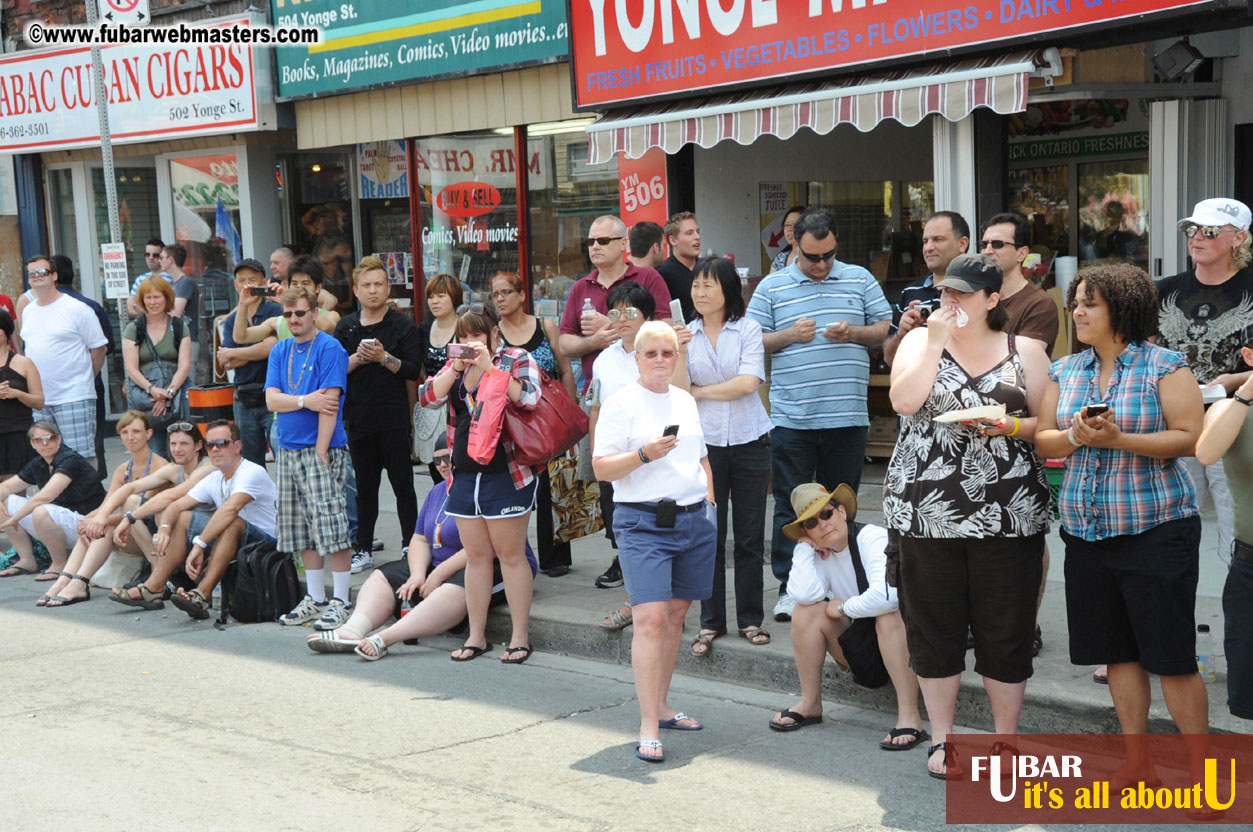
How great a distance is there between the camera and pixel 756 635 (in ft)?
21.5

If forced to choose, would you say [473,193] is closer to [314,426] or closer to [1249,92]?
[314,426]

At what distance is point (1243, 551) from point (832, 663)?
6.95 ft

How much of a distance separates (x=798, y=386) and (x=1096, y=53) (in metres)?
3.10

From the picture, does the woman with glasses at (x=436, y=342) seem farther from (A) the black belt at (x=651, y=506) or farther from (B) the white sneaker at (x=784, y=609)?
(A) the black belt at (x=651, y=506)

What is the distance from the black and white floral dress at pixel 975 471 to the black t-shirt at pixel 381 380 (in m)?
4.43

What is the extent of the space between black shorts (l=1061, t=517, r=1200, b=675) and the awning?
12.0 ft

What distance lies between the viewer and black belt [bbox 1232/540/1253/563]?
4.40 metres

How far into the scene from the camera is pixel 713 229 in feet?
34.9

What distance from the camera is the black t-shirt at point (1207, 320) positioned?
5.45 meters

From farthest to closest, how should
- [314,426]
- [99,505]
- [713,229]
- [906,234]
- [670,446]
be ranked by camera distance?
1. [906,234]
2. [713,229]
3. [99,505]
4. [314,426]
5. [670,446]

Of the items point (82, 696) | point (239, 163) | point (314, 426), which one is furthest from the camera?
point (239, 163)

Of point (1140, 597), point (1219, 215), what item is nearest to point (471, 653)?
point (1140, 597)

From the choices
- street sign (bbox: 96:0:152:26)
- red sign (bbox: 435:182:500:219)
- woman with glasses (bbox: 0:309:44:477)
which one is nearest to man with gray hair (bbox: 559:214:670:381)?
red sign (bbox: 435:182:500:219)

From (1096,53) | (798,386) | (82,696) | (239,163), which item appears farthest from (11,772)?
(239,163)
